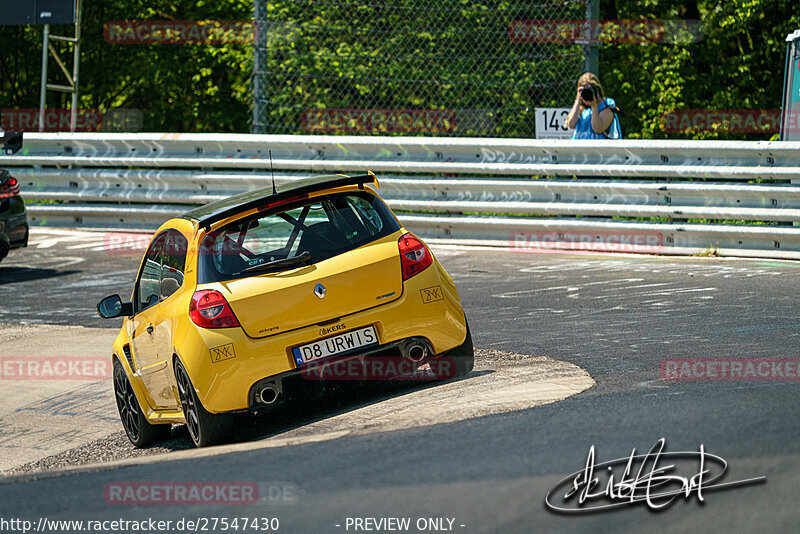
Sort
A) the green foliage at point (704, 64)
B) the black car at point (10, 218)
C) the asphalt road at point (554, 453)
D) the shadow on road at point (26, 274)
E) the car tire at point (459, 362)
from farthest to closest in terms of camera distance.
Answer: the green foliage at point (704, 64) < the shadow on road at point (26, 274) < the black car at point (10, 218) < the car tire at point (459, 362) < the asphalt road at point (554, 453)

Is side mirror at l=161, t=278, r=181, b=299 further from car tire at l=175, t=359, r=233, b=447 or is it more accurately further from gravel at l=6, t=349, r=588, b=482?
gravel at l=6, t=349, r=588, b=482

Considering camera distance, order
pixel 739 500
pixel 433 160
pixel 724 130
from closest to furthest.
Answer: pixel 739 500, pixel 433 160, pixel 724 130

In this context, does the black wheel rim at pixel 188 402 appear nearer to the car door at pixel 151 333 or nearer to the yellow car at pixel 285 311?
the yellow car at pixel 285 311

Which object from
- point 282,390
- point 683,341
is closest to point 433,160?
point 683,341

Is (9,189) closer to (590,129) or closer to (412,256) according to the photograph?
(590,129)

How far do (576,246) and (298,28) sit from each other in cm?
550

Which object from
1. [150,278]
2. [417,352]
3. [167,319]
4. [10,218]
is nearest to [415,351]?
[417,352]

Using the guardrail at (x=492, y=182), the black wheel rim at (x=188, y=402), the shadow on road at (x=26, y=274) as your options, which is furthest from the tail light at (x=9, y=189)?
the black wheel rim at (x=188, y=402)

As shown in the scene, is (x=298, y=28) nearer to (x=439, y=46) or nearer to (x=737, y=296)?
(x=439, y=46)

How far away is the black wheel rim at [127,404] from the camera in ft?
25.2

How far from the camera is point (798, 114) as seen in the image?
1315 centimetres

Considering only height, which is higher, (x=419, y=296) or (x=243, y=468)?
(x=419, y=296)

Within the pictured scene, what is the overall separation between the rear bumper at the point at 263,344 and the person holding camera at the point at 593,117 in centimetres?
680

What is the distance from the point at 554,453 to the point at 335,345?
196cm
